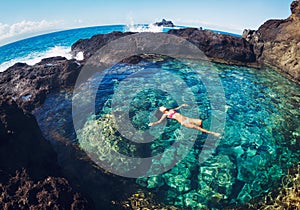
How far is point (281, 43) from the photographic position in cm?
1573

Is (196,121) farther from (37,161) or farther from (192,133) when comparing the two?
(37,161)

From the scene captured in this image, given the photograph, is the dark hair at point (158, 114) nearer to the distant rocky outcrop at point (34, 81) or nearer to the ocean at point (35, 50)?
the distant rocky outcrop at point (34, 81)

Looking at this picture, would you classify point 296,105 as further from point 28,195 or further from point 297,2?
point 28,195

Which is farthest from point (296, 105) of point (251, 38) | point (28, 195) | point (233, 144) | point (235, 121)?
point (28, 195)

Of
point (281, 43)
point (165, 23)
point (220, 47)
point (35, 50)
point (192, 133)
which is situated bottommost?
point (192, 133)

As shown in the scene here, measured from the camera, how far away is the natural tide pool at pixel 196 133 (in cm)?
636

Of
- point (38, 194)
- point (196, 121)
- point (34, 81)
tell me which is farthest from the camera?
point (34, 81)

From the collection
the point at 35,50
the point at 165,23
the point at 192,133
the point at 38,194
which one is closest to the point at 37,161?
the point at 38,194

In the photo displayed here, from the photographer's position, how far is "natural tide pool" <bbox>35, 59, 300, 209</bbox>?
6.36 meters

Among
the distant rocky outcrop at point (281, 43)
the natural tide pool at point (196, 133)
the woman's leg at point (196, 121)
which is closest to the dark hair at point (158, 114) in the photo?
the natural tide pool at point (196, 133)

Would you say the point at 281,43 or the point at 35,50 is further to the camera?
the point at 35,50

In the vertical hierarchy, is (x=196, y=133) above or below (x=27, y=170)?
below

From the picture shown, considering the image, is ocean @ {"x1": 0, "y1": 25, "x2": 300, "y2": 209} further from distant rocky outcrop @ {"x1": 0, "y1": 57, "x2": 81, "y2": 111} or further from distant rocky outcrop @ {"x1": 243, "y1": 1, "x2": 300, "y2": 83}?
distant rocky outcrop @ {"x1": 243, "y1": 1, "x2": 300, "y2": 83}

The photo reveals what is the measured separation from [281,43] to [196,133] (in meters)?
11.9
